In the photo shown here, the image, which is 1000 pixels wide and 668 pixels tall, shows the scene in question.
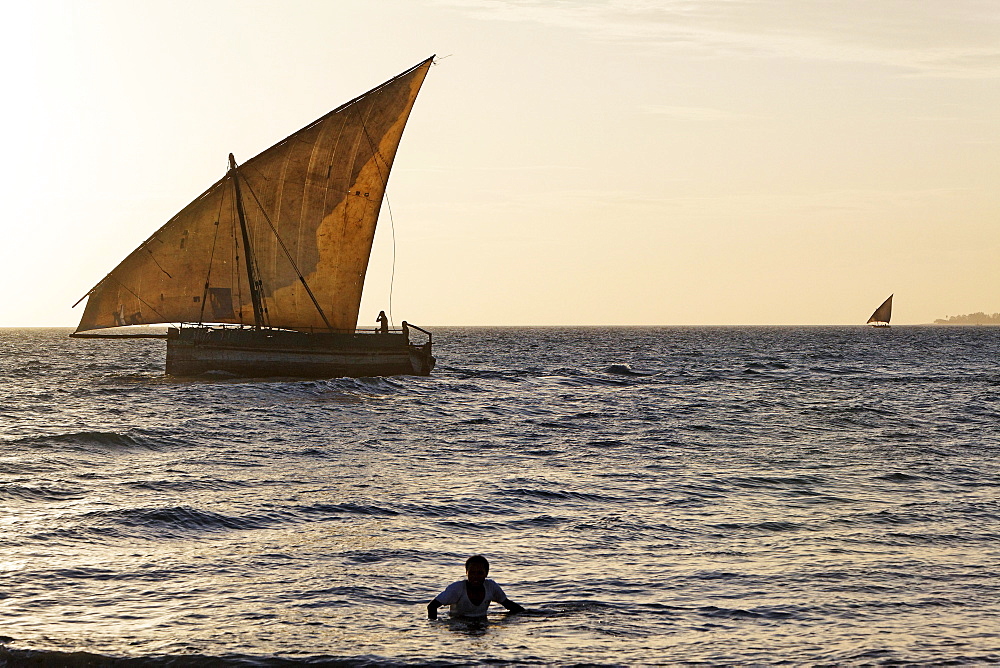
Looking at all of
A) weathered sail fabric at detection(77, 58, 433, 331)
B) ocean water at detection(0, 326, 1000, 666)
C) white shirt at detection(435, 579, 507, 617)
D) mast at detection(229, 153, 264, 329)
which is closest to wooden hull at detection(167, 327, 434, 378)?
mast at detection(229, 153, 264, 329)

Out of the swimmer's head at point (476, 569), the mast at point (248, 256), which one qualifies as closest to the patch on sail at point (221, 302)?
the mast at point (248, 256)

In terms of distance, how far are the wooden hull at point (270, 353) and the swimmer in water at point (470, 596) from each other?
40.6 m

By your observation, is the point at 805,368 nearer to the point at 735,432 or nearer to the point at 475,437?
the point at 735,432

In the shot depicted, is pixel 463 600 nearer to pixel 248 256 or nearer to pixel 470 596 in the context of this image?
pixel 470 596

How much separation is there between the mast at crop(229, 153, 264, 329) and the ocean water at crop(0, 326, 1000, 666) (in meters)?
14.5

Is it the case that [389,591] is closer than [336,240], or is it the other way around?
[389,591]

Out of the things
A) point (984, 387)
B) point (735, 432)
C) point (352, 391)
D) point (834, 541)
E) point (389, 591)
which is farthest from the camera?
point (984, 387)

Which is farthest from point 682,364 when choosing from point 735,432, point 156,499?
point 156,499

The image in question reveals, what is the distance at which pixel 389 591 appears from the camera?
13.8 m

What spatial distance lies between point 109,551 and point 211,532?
1.77 metres

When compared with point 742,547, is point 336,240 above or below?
above

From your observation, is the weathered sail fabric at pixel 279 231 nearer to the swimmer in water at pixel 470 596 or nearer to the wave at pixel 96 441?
the wave at pixel 96 441

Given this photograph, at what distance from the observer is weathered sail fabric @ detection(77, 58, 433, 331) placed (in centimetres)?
5144

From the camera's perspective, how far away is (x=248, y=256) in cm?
5216
